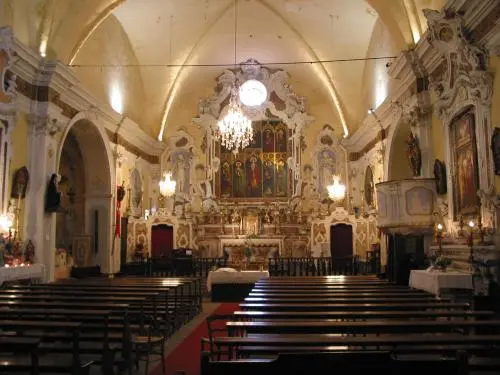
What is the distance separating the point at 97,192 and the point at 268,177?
740 cm

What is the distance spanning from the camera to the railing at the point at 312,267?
17.2 m

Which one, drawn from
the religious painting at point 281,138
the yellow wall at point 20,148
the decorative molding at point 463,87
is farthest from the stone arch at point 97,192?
the decorative molding at point 463,87

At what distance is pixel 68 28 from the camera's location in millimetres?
13609

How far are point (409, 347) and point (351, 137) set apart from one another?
17.6 metres

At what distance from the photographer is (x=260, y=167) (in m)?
21.9

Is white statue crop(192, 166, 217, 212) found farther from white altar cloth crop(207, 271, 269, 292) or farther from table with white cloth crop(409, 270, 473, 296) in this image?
table with white cloth crop(409, 270, 473, 296)

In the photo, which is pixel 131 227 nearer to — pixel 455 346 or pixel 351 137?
pixel 351 137

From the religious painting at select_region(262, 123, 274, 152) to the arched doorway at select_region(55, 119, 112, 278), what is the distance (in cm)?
727

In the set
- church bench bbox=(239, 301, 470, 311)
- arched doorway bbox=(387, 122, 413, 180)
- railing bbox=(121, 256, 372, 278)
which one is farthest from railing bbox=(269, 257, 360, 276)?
church bench bbox=(239, 301, 470, 311)

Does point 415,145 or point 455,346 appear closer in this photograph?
point 455,346

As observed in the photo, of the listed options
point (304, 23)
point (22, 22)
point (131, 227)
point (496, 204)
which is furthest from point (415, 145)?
point (131, 227)

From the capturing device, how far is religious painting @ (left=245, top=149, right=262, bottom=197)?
21.8m

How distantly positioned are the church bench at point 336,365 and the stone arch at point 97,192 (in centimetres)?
1419

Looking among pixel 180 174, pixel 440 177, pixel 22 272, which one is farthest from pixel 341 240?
pixel 22 272
